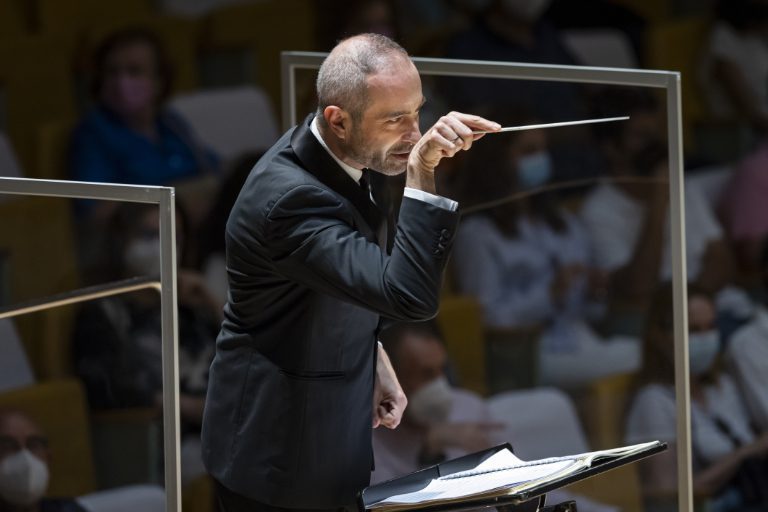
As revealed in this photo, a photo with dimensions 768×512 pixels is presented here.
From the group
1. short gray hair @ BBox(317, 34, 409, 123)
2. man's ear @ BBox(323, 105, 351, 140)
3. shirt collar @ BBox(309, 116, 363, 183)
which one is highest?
short gray hair @ BBox(317, 34, 409, 123)

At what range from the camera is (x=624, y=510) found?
96.4 inches

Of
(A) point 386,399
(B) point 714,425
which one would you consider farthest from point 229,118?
(A) point 386,399

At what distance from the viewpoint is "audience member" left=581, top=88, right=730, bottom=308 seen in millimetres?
2084

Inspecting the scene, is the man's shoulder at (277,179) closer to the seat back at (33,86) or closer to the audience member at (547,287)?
the audience member at (547,287)

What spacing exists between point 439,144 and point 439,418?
55.2 inches

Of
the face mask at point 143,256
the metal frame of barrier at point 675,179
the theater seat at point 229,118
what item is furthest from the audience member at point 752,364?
the metal frame of barrier at point 675,179

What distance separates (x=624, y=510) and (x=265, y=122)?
3.54ft

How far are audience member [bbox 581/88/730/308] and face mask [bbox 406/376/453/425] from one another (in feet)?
1.23

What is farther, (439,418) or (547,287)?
(547,287)

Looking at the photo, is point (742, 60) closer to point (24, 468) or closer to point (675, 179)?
point (675, 179)

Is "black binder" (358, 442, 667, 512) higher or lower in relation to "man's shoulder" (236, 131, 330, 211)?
lower

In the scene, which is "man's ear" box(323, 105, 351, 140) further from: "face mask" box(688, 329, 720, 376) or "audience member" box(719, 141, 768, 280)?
"audience member" box(719, 141, 768, 280)

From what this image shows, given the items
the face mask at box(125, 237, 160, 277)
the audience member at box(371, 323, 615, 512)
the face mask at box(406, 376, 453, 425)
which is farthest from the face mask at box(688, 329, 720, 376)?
the face mask at box(125, 237, 160, 277)

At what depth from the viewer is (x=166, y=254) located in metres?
1.48
